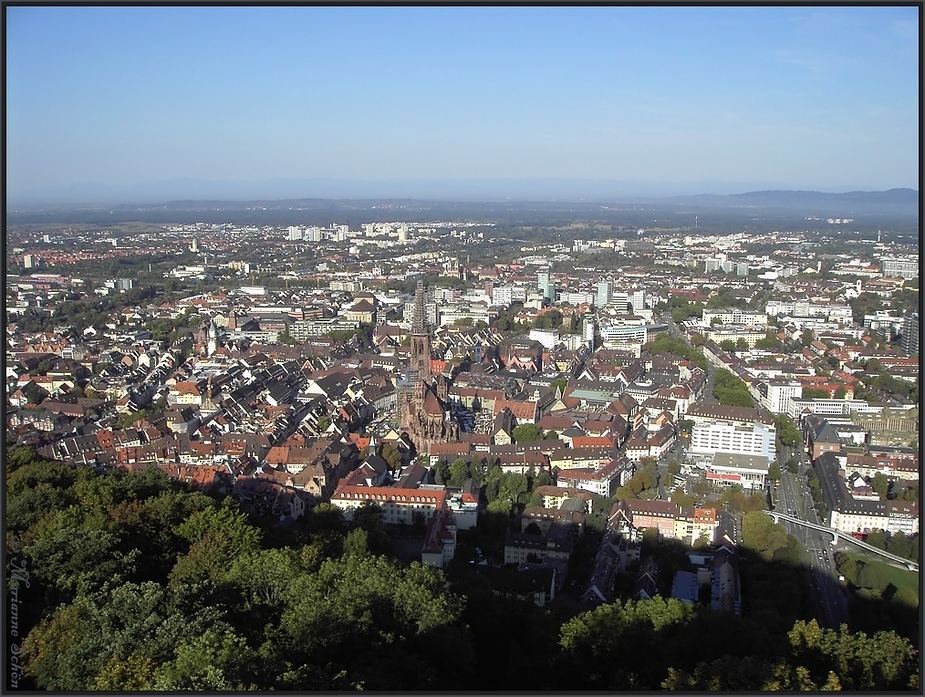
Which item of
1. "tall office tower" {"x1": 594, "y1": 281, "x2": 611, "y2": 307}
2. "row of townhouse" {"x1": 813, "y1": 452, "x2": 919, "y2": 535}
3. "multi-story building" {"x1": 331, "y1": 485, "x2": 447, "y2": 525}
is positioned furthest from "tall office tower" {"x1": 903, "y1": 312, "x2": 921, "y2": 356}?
"multi-story building" {"x1": 331, "y1": 485, "x2": 447, "y2": 525}

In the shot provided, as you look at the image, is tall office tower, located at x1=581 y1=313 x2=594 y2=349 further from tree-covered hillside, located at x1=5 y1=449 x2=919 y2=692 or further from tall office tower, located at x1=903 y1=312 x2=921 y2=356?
tree-covered hillside, located at x1=5 y1=449 x2=919 y2=692

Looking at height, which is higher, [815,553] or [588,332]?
[588,332]

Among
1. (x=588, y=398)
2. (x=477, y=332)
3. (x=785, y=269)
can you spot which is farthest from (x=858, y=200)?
(x=588, y=398)

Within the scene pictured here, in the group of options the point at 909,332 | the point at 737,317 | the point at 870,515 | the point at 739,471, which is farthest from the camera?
the point at 737,317

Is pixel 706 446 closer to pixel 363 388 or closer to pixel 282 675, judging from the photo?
pixel 363 388

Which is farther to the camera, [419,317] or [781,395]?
[781,395]

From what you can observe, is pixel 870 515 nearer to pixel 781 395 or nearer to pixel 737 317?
pixel 781 395

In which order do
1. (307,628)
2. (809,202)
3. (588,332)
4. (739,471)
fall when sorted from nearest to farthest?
(307,628)
(739,471)
(588,332)
(809,202)

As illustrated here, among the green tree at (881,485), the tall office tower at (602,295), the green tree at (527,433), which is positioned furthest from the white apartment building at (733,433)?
the tall office tower at (602,295)

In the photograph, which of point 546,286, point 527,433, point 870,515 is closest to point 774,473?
point 870,515
